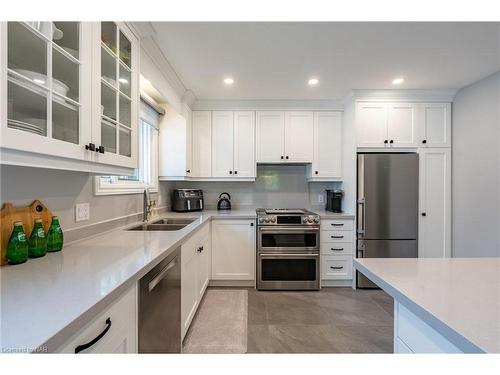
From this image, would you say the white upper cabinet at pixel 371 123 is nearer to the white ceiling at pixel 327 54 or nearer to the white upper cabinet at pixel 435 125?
the white ceiling at pixel 327 54

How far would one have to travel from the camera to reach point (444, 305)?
65 cm

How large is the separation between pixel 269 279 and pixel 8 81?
2695 mm

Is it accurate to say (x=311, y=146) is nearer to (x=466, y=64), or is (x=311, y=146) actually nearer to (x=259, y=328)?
(x=466, y=64)

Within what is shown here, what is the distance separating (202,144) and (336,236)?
83.8 inches

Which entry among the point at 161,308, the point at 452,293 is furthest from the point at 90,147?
the point at 452,293

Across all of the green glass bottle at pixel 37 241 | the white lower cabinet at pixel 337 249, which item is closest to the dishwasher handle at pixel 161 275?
the green glass bottle at pixel 37 241

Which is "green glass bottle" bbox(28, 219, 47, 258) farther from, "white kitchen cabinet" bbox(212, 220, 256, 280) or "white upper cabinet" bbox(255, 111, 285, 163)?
"white upper cabinet" bbox(255, 111, 285, 163)

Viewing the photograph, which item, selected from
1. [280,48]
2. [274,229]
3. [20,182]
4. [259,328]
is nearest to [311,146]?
[274,229]

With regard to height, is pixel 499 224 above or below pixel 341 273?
above

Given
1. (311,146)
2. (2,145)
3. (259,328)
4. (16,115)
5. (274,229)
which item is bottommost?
(259,328)

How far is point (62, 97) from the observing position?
3.17 feet

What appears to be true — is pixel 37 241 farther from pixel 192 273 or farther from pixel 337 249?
pixel 337 249

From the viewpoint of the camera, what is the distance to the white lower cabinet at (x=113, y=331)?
2.14 ft

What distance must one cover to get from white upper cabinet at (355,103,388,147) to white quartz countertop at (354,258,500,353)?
2.04 metres
